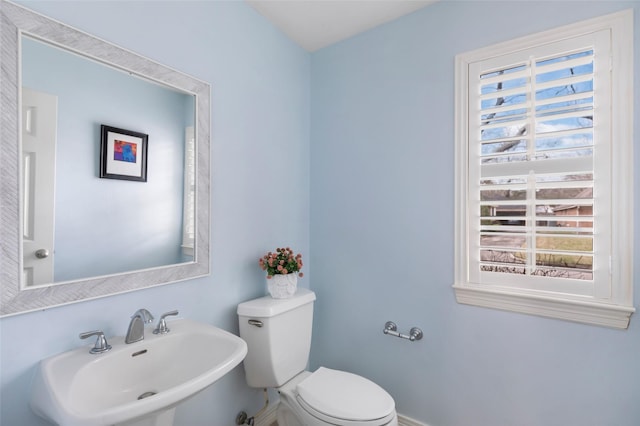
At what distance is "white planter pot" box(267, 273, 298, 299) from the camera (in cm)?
162

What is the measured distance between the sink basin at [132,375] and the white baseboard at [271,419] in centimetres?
79

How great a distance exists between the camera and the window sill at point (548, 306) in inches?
48.6

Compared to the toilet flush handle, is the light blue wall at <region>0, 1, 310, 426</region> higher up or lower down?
higher up

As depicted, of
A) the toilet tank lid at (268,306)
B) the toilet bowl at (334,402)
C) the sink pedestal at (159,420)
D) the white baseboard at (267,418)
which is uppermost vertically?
the toilet tank lid at (268,306)

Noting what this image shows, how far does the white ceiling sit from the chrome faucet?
1.64m

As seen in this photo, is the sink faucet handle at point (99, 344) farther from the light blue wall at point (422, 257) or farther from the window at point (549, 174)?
the window at point (549, 174)

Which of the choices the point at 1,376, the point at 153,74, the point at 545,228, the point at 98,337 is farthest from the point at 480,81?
the point at 1,376

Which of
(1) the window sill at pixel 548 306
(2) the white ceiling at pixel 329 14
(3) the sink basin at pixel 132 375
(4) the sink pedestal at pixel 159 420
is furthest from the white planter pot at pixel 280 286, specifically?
(2) the white ceiling at pixel 329 14

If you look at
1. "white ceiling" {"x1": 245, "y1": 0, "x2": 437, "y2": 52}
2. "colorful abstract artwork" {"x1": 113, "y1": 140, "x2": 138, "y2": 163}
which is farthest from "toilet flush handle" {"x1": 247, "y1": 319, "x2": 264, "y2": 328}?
"white ceiling" {"x1": 245, "y1": 0, "x2": 437, "y2": 52}

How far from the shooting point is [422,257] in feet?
5.55

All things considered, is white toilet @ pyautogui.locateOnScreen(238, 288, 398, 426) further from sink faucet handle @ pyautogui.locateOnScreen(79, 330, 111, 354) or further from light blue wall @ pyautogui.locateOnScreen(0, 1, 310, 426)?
sink faucet handle @ pyautogui.locateOnScreen(79, 330, 111, 354)

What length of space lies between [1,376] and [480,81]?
7.14 ft

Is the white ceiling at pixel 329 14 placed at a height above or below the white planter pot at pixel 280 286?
above

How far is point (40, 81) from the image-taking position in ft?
3.24
